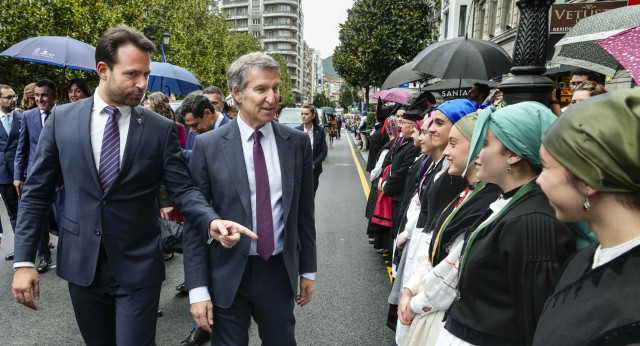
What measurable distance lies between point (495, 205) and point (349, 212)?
6.53m

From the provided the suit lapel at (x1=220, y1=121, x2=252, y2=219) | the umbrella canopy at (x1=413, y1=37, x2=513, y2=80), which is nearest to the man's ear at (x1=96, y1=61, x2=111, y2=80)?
the suit lapel at (x1=220, y1=121, x2=252, y2=219)

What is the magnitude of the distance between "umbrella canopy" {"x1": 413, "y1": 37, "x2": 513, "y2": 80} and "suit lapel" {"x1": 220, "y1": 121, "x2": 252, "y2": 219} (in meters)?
3.82

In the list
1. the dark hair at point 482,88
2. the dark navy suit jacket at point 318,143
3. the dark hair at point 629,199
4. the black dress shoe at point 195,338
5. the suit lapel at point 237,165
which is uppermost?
the dark hair at point 482,88

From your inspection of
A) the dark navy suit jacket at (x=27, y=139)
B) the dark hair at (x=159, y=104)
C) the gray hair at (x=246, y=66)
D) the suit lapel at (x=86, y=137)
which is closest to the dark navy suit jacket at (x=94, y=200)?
the suit lapel at (x=86, y=137)

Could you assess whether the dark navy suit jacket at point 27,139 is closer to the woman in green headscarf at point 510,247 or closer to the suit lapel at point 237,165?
the suit lapel at point 237,165

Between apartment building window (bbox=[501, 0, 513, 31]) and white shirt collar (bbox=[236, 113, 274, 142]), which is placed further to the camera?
apartment building window (bbox=[501, 0, 513, 31])

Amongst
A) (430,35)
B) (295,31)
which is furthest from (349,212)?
(295,31)

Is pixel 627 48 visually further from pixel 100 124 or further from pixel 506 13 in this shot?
pixel 506 13

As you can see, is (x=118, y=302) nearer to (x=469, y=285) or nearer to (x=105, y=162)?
(x=105, y=162)

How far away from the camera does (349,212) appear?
830 cm

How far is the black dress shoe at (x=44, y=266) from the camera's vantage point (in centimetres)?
484

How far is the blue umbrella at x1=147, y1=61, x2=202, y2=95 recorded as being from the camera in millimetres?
7123

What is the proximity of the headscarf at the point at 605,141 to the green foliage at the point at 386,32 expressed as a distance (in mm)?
13150

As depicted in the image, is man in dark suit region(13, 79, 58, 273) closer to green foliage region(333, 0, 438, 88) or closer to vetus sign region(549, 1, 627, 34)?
vetus sign region(549, 1, 627, 34)
